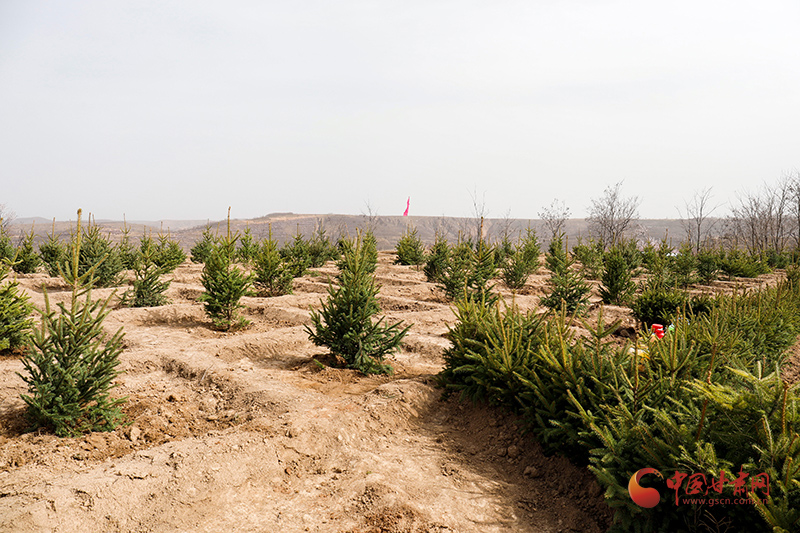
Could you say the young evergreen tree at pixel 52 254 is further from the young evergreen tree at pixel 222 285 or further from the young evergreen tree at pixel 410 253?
the young evergreen tree at pixel 410 253

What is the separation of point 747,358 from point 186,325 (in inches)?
334

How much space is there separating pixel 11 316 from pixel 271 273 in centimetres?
551

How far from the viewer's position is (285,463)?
379cm

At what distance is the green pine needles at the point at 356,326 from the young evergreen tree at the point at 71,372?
2338 mm

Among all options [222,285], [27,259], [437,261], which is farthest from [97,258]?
[437,261]

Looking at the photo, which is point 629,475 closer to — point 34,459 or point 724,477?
point 724,477

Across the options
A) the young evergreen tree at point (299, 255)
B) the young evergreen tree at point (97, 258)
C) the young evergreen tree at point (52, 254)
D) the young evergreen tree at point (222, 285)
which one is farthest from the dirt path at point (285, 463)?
the young evergreen tree at point (52, 254)

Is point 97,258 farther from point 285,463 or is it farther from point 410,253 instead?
point 285,463

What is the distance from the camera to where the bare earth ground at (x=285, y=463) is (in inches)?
123

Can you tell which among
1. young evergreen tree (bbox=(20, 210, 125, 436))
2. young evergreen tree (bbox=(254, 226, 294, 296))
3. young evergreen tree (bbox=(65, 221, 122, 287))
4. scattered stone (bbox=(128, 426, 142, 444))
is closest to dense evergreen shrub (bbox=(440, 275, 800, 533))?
scattered stone (bbox=(128, 426, 142, 444))

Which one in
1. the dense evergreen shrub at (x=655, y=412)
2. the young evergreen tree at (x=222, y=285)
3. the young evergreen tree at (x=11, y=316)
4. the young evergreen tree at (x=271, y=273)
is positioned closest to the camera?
the dense evergreen shrub at (x=655, y=412)

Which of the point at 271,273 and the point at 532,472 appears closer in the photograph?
the point at 532,472

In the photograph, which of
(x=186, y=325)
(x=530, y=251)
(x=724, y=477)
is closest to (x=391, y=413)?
A: (x=724, y=477)

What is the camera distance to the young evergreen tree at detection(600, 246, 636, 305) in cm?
1112
